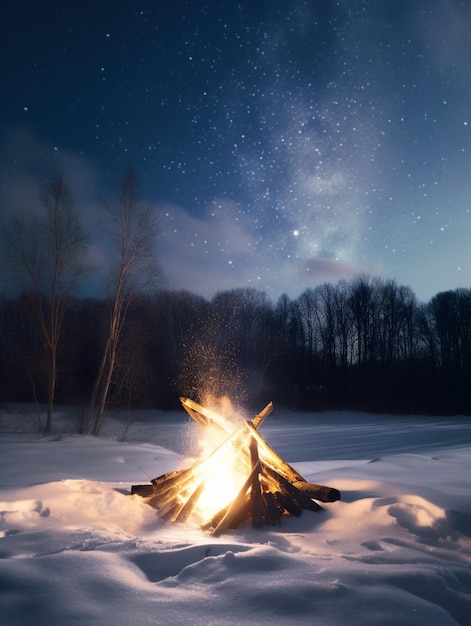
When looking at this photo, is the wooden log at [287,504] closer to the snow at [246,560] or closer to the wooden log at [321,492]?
the snow at [246,560]

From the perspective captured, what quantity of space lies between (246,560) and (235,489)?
8.53ft

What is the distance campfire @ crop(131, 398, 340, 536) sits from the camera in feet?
15.1

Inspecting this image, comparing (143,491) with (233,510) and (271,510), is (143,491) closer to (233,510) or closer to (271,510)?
(233,510)

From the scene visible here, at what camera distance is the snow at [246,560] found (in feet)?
7.91

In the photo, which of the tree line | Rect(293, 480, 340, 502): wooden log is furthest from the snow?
the tree line

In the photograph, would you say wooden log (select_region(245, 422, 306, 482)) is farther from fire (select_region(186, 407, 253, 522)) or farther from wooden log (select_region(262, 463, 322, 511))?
wooden log (select_region(262, 463, 322, 511))

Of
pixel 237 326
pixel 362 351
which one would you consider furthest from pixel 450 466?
pixel 362 351

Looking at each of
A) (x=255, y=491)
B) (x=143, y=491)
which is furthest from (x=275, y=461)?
(x=143, y=491)

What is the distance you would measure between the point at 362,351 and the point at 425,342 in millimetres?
6533

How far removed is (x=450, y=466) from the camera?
6609mm

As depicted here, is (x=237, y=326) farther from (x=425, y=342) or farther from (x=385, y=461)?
(x=385, y=461)

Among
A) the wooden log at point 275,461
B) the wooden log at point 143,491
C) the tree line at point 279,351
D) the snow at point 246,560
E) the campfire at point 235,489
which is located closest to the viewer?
the snow at point 246,560

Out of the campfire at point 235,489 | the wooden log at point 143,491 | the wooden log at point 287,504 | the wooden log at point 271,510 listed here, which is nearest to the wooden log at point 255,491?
the campfire at point 235,489

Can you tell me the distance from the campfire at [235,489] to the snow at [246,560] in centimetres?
17
